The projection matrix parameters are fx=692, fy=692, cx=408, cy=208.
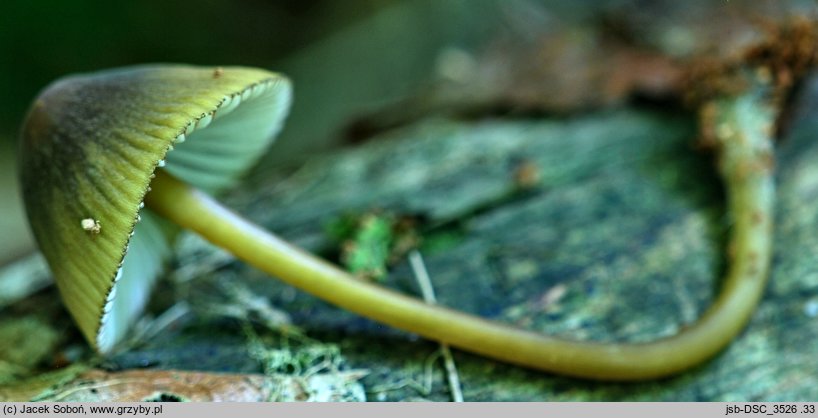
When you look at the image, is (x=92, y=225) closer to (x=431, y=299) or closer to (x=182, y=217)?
(x=182, y=217)

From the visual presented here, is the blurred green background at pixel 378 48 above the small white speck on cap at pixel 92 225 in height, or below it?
above

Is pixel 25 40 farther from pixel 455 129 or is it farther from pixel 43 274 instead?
pixel 455 129

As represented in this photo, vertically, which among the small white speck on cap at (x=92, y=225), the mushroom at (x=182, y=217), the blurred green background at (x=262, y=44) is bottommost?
the small white speck on cap at (x=92, y=225)

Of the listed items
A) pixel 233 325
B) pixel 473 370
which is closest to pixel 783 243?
pixel 473 370

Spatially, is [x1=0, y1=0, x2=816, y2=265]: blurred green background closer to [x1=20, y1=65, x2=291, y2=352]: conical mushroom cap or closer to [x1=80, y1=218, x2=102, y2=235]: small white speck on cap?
[x1=20, y1=65, x2=291, y2=352]: conical mushroom cap

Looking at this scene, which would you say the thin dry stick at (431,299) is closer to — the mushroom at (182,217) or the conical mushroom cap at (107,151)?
the mushroom at (182,217)

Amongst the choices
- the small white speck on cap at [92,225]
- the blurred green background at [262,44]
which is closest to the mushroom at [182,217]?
the small white speck on cap at [92,225]

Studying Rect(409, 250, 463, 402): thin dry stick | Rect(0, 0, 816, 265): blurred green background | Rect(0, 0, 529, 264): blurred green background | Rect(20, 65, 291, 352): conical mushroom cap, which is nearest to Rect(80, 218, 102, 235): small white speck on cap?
Rect(20, 65, 291, 352): conical mushroom cap

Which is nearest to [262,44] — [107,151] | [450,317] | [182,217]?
[182,217]
